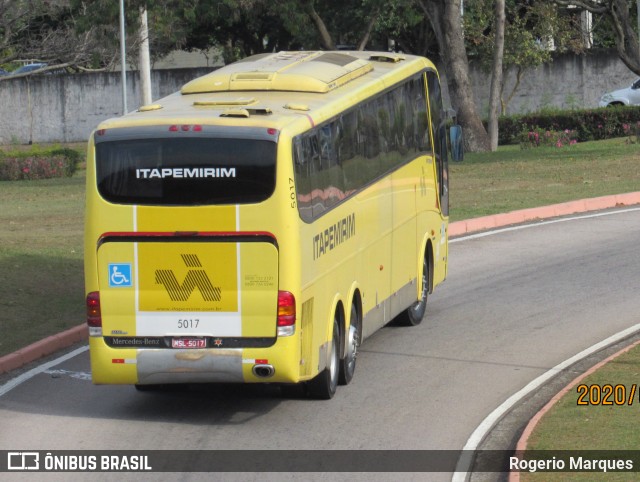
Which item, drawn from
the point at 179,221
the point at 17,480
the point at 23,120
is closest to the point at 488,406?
the point at 179,221

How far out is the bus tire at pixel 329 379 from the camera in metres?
12.8

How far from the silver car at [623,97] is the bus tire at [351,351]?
38.3 metres

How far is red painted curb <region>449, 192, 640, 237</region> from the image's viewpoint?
24.1 m

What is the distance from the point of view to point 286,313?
38.4 feet

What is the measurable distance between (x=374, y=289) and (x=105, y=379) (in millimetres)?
3629

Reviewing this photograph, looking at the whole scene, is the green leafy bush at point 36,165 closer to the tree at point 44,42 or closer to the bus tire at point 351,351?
the tree at point 44,42

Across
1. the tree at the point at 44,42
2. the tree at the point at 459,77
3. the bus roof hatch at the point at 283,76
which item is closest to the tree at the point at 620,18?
the tree at the point at 459,77

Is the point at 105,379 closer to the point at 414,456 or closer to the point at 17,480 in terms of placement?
the point at 17,480

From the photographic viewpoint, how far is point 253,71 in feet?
45.1

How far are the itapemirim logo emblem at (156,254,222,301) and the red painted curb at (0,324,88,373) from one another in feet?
12.2

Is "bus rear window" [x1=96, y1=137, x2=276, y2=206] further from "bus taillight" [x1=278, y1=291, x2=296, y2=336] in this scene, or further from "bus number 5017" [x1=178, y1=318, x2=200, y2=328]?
"bus number 5017" [x1=178, y1=318, x2=200, y2=328]

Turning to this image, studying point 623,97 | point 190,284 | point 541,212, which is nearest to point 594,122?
point 623,97

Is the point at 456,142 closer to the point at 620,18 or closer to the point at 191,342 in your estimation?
the point at 191,342

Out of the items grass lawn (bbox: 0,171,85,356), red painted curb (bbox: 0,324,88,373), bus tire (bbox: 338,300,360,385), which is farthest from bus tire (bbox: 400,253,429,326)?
grass lawn (bbox: 0,171,85,356)
